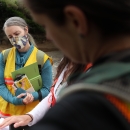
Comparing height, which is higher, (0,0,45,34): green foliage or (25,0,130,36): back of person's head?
(25,0,130,36): back of person's head

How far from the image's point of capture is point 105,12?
2.29ft

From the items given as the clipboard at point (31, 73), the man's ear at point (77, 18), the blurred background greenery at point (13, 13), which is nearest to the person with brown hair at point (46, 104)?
the clipboard at point (31, 73)

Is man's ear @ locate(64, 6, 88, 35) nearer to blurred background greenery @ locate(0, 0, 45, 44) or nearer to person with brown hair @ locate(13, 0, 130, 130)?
person with brown hair @ locate(13, 0, 130, 130)

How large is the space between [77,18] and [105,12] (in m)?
0.06

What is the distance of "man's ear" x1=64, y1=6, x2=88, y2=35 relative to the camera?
70 cm

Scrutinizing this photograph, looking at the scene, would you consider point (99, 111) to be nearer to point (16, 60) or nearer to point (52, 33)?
point (52, 33)

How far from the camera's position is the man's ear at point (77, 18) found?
2.29ft

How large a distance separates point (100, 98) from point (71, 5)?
0.20m

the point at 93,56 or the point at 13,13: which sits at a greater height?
the point at 93,56

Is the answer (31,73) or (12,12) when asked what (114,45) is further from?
(12,12)

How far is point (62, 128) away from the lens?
658 mm

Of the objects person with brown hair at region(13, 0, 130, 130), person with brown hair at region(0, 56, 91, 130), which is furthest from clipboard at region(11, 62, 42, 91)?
person with brown hair at region(13, 0, 130, 130)

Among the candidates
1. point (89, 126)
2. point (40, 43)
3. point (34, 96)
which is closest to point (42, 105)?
point (34, 96)

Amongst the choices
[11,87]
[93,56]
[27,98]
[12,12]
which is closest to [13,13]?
[12,12]
